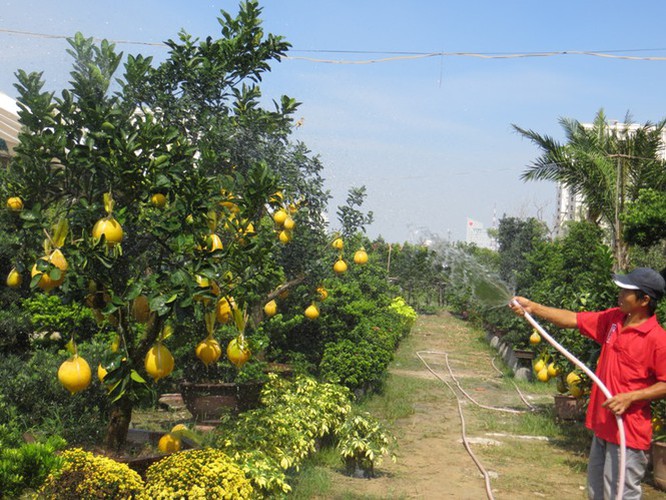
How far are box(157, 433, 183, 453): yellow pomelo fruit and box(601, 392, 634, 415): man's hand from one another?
2.67 m

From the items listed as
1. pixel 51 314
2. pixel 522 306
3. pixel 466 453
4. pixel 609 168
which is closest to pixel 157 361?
pixel 522 306

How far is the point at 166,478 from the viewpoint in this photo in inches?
161

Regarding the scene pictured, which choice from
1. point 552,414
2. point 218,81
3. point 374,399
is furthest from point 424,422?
point 218,81

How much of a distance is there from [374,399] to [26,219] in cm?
731

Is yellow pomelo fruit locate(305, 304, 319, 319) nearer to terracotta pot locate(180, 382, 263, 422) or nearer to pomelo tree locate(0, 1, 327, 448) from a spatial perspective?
terracotta pot locate(180, 382, 263, 422)

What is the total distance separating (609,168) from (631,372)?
35.8 ft

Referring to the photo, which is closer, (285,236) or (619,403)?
(619,403)

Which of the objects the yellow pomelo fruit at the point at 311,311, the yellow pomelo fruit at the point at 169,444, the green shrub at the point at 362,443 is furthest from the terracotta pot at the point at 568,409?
the yellow pomelo fruit at the point at 169,444

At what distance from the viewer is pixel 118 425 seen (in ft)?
16.1

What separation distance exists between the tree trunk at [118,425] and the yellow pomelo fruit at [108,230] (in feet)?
4.03

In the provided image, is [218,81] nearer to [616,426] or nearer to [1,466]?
[1,466]

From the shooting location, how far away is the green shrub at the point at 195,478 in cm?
401

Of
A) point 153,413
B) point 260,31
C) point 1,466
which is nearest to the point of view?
point 1,466

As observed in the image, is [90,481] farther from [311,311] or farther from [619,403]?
[311,311]
